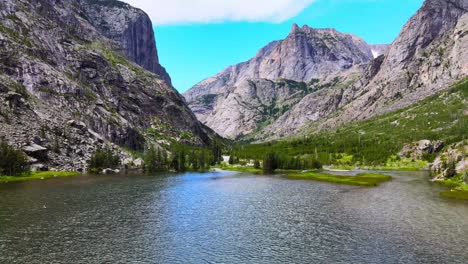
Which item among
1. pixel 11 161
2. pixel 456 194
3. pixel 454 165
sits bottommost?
pixel 456 194

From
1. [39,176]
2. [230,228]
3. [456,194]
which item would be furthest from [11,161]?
[456,194]

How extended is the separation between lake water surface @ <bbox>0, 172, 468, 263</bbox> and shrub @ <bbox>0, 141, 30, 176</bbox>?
172ft

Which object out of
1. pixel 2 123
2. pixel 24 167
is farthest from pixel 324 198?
pixel 2 123

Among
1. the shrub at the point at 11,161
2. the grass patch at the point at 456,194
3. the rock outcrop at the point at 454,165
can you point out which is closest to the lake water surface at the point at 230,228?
the grass patch at the point at 456,194

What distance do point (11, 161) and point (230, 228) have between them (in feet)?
406

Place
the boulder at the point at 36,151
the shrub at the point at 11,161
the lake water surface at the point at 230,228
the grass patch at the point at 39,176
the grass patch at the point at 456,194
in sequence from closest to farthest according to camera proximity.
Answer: the lake water surface at the point at 230,228, the grass patch at the point at 456,194, the grass patch at the point at 39,176, the shrub at the point at 11,161, the boulder at the point at 36,151

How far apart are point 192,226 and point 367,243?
99.5 ft

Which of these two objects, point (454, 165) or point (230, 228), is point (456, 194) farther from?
point (230, 228)

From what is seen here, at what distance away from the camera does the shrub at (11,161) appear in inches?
5960

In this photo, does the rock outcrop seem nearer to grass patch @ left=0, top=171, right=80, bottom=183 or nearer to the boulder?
grass patch @ left=0, top=171, right=80, bottom=183

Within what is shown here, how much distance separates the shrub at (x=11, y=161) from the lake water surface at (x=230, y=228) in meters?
52.4

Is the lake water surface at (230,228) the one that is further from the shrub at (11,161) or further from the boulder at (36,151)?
the boulder at (36,151)

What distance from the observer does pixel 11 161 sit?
153125 mm

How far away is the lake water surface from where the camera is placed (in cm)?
5169
